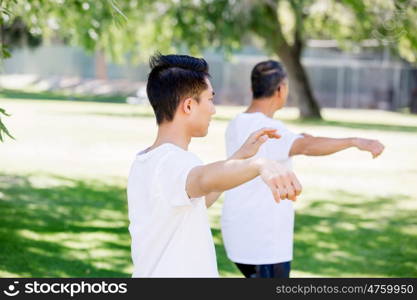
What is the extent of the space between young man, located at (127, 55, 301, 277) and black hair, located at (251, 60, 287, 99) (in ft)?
5.96

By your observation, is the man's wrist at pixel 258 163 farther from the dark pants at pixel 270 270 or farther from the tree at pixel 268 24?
the tree at pixel 268 24

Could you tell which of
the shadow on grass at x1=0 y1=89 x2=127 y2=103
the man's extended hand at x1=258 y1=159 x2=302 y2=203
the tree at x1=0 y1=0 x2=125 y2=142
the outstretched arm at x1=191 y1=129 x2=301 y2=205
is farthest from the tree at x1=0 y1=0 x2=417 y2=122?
the man's extended hand at x1=258 y1=159 x2=302 y2=203

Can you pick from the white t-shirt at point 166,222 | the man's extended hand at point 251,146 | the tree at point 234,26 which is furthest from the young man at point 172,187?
the tree at point 234,26

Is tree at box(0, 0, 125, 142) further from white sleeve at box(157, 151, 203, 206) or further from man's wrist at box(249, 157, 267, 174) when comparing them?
man's wrist at box(249, 157, 267, 174)

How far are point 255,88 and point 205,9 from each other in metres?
22.1

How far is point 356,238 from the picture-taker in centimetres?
998

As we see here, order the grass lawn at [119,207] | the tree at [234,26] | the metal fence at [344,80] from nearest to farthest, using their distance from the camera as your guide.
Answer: the grass lawn at [119,207]
the tree at [234,26]
the metal fence at [344,80]

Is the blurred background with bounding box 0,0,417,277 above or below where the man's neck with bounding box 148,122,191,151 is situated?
below

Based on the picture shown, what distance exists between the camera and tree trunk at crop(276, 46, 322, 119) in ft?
109

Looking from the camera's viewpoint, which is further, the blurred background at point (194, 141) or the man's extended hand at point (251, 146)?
the blurred background at point (194, 141)

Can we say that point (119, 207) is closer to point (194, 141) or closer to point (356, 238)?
point (356, 238)

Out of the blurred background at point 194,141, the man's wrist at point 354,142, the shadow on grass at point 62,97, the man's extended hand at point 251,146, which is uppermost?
the man's extended hand at point 251,146

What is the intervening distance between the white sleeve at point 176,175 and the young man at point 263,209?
1.93 meters

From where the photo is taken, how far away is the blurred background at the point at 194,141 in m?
8.88
